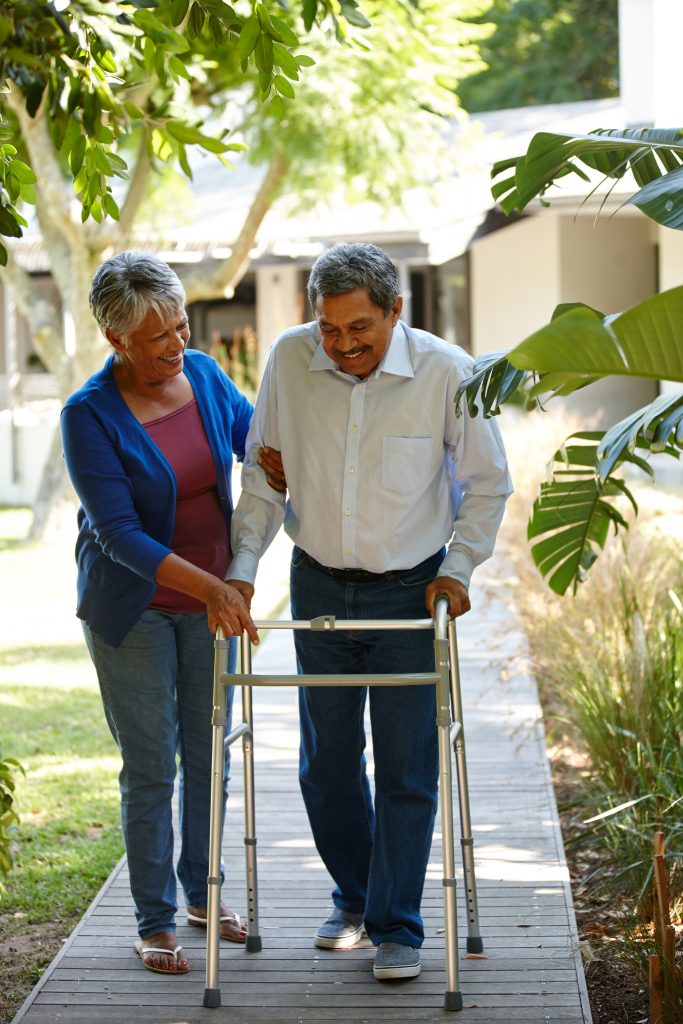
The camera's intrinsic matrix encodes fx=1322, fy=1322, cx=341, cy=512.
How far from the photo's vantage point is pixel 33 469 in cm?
1908

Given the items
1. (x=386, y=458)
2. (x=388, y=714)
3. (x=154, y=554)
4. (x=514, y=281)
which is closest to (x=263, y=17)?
(x=386, y=458)

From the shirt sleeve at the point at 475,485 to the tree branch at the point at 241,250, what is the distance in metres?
11.1

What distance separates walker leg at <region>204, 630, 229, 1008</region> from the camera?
3.65m

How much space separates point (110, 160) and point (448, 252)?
13956mm

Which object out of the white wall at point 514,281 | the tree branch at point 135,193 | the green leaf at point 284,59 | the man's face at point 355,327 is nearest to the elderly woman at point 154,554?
the man's face at point 355,327

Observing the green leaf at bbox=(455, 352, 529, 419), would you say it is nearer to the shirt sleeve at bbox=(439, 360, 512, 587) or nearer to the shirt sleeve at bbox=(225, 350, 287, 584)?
the shirt sleeve at bbox=(439, 360, 512, 587)

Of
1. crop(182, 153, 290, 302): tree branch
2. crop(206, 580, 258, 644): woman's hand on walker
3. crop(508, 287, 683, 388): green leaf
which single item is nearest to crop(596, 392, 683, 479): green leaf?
crop(508, 287, 683, 388): green leaf

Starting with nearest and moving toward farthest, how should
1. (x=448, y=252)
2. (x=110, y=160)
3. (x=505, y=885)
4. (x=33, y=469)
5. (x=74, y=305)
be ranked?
(x=110, y=160) < (x=505, y=885) < (x=74, y=305) < (x=448, y=252) < (x=33, y=469)

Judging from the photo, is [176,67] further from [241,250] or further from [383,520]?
[241,250]

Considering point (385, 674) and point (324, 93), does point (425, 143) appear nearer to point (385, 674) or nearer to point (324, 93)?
point (324, 93)

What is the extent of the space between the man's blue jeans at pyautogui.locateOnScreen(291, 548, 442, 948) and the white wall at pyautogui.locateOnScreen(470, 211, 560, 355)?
15.6m

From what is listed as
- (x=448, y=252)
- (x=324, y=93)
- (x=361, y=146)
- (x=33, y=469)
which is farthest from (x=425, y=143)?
(x=33, y=469)

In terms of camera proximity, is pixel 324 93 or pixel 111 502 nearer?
pixel 111 502

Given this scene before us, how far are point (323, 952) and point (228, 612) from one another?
1248 millimetres
